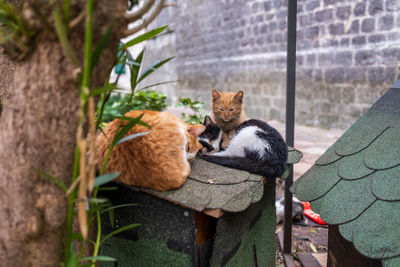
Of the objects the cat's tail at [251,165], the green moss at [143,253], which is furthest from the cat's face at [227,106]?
the green moss at [143,253]

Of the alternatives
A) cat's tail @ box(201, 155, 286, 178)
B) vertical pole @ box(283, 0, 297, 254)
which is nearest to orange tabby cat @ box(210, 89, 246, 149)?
vertical pole @ box(283, 0, 297, 254)

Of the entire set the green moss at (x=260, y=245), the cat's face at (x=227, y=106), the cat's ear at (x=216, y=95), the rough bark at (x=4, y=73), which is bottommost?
the green moss at (x=260, y=245)

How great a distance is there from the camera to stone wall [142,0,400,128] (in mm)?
4527

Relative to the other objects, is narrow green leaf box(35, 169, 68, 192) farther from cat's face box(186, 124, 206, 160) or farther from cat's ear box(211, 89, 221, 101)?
cat's ear box(211, 89, 221, 101)

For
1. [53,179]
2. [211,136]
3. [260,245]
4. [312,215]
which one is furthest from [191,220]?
[312,215]

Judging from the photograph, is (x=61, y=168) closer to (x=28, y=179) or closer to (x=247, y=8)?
(x=28, y=179)

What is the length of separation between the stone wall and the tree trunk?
4679mm

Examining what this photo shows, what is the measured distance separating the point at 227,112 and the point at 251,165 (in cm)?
70

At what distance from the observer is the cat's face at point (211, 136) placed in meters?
2.00

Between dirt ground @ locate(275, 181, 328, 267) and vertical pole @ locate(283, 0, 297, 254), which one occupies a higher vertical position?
vertical pole @ locate(283, 0, 297, 254)

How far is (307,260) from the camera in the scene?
2.30 metres

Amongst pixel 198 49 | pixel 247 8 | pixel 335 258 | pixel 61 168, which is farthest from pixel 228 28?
pixel 61 168

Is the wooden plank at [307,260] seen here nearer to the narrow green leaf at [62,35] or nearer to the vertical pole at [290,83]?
the vertical pole at [290,83]

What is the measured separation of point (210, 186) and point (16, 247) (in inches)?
26.9
